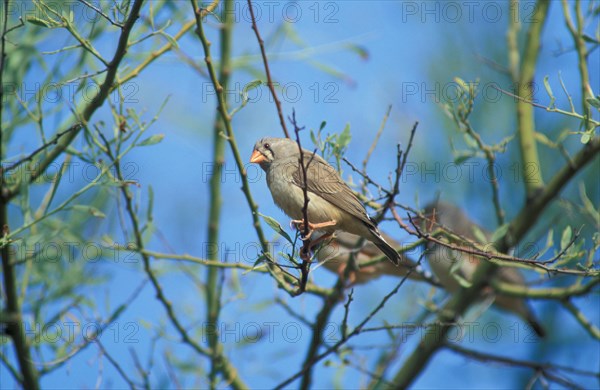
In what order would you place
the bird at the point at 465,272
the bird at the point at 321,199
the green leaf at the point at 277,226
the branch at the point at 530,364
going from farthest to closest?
the bird at the point at 465,272, the branch at the point at 530,364, the bird at the point at 321,199, the green leaf at the point at 277,226

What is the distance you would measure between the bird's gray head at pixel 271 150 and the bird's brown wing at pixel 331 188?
5.8 inches

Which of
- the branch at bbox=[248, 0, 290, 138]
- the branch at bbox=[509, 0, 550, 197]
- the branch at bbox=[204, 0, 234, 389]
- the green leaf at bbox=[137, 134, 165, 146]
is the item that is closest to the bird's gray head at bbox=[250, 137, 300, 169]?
the branch at bbox=[204, 0, 234, 389]

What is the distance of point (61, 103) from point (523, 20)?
11.7ft

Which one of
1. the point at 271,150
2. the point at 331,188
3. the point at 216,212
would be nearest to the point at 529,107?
the point at 331,188

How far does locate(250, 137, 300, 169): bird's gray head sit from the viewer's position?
4531 millimetres

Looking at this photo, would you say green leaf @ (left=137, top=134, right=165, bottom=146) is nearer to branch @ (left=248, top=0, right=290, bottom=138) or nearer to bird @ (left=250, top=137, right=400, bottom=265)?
branch @ (left=248, top=0, right=290, bottom=138)

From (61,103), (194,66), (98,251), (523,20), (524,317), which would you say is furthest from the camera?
(524,317)

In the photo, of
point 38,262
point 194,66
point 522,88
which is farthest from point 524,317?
point 38,262

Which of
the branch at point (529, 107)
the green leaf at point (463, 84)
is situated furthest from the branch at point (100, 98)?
the branch at point (529, 107)

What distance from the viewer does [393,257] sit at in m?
4.02

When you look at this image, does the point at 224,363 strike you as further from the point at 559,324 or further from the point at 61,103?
the point at 559,324

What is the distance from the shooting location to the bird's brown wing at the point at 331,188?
412 cm

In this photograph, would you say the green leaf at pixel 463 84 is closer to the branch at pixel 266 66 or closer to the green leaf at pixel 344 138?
the green leaf at pixel 344 138

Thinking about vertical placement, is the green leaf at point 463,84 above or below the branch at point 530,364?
above
